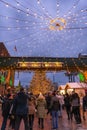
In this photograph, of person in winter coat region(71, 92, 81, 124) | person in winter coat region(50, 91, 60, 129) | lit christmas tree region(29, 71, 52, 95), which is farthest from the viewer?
lit christmas tree region(29, 71, 52, 95)

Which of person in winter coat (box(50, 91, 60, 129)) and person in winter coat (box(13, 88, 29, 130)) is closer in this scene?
person in winter coat (box(13, 88, 29, 130))

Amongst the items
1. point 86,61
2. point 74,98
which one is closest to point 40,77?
point 86,61

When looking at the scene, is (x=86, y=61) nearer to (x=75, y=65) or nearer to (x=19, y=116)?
(x=75, y=65)

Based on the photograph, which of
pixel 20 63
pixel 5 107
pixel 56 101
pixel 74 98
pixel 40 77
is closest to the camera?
pixel 5 107

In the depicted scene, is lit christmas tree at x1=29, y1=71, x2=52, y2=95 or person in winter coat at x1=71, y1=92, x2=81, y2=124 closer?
person in winter coat at x1=71, y1=92, x2=81, y2=124

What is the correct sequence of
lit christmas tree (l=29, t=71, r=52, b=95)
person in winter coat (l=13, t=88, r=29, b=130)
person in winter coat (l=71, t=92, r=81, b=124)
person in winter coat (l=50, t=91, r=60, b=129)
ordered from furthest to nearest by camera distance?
lit christmas tree (l=29, t=71, r=52, b=95) → person in winter coat (l=71, t=92, r=81, b=124) → person in winter coat (l=50, t=91, r=60, b=129) → person in winter coat (l=13, t=88, r=29, b=130)

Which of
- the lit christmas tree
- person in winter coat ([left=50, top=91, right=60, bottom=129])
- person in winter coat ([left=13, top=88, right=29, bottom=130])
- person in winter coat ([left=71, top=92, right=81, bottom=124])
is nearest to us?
person in winter coat ([left=13, top=88, right=29, bottom=130])

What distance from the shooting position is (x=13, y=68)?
124 feet

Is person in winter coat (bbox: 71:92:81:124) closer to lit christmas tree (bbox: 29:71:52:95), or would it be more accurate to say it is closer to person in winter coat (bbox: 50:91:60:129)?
person in winter coat (bbox: 50:91:60:129)

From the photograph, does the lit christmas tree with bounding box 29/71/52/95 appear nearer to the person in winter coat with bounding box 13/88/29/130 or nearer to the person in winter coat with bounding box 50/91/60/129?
the person in winter coat with bounding box 50/91/60/129

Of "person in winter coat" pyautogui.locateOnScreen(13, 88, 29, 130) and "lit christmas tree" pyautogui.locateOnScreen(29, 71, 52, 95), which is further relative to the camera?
"lit christmas tree" pyautogui.locateOnScreen(29, 71, 52, 95)

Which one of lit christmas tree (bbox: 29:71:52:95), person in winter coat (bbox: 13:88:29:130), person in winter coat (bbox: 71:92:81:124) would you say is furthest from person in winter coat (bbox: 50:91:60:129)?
lit christmas tree (bbox: 29:71:52:95)

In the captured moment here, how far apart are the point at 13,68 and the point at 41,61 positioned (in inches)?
130

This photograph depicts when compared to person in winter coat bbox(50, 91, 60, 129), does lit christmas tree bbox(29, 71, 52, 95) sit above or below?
below
